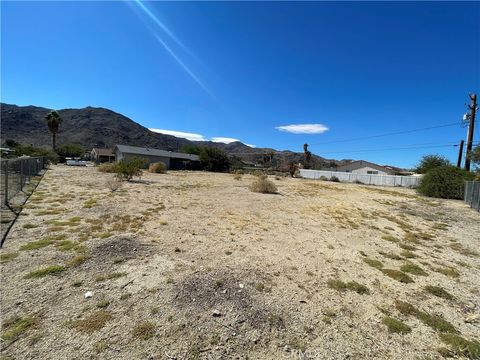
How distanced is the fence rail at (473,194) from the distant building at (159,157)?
40.3 m

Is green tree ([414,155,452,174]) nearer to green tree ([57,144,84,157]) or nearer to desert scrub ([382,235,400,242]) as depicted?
desert scrub ([382,235,400,242])

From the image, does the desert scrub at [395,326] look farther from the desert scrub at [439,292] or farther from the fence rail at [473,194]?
the fence rail at [473,194]

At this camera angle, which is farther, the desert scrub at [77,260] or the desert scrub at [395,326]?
the desert scrub at [77,260]

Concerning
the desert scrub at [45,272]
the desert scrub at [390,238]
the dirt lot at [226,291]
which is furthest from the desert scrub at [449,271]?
the desert scrub at [45,272]

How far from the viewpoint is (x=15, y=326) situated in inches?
111

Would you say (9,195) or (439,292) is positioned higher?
(9,195)

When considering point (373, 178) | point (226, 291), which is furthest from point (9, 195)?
point (373, 178)

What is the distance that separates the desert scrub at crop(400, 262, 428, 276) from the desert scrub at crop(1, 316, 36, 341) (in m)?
6.54

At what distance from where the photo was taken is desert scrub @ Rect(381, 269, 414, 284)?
4738mm

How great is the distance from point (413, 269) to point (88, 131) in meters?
146

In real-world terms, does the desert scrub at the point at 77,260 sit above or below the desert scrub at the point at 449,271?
below

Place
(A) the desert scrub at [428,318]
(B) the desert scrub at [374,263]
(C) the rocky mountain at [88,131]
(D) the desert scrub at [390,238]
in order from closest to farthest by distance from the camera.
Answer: (A) the desert scrub at [428,318] < (B) the desert scrub at [374,263] < (D) the desert scrub at [390,238] < (C) the rocky mountain at [88,131]

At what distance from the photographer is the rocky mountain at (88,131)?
99.9 meters

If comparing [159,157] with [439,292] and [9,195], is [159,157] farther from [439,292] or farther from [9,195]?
[439,292]
